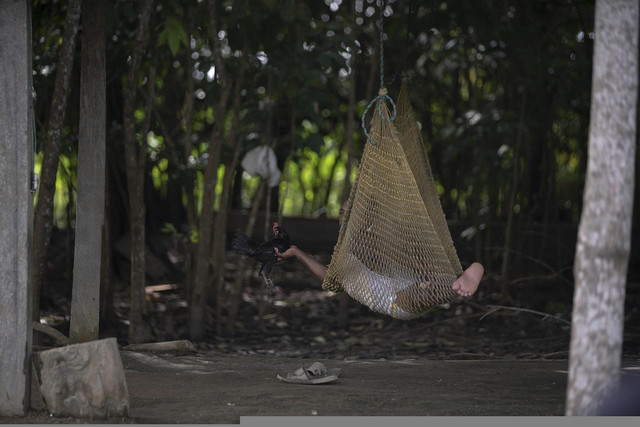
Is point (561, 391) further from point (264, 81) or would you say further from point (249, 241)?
point (264, 81)

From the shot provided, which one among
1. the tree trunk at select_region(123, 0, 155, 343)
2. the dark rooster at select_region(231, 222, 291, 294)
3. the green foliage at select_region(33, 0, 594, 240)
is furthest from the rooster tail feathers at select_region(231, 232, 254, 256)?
the tree trunk at select_region(123, 0, 155, 343)

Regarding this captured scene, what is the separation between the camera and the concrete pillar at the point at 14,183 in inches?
118

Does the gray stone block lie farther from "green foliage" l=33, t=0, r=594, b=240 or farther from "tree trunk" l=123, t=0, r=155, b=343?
"tree trunk" l=123, t=0, r=155, b=343

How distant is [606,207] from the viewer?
226cm

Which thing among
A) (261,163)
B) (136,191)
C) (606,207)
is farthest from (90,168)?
(606,207)

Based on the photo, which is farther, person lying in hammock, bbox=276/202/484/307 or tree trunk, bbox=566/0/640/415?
person lying in hammock, bbox=276/202/484/307

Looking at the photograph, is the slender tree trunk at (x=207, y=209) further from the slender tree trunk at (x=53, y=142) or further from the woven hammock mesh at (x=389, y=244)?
the woven hammock mesh at (x=389, y=244)

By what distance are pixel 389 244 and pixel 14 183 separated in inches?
63.3

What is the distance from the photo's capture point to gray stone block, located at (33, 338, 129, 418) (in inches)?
114

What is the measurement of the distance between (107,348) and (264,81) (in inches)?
130

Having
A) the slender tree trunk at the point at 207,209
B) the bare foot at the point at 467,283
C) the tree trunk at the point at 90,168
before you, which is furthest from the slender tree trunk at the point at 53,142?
the bare foot at the point at 467,283

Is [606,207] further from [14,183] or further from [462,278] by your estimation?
[14,183]

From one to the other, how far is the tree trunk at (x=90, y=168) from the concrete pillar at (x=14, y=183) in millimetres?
703

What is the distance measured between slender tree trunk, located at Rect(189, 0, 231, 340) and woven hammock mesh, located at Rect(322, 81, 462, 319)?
1.51m
